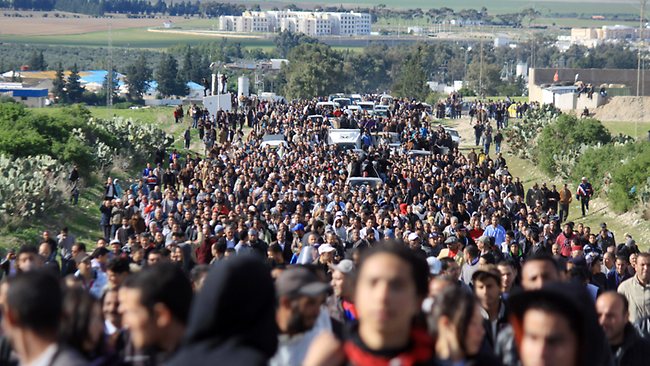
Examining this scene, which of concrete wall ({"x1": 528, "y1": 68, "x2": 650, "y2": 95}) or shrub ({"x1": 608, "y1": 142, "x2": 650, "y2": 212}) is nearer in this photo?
shrub ({"x1": 608, "y1": 142, "x2": 650, "y2": 212})

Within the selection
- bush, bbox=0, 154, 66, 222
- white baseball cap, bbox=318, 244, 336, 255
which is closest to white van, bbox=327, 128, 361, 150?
bush, bbox=0, 154, 66, 222

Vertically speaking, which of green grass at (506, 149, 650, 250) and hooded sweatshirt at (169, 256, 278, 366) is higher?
hooded sweatshirt at (169, 256, 278, 366)

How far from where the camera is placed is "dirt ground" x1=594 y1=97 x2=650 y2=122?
74.4 m

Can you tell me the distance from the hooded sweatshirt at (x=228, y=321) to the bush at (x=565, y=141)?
131 feet

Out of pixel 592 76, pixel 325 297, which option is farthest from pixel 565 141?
pixel 592 76

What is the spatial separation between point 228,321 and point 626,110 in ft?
237

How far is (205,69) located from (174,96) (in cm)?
2412

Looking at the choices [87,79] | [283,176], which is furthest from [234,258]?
[87,79]

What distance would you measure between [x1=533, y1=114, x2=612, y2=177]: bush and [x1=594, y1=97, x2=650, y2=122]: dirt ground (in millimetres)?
23830

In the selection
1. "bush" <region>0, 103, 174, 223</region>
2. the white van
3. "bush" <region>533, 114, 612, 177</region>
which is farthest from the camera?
"bush" <region>533, 114, 612, 177</region>

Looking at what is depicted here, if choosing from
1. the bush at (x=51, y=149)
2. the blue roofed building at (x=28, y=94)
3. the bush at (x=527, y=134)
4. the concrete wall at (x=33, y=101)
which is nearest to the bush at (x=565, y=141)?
the bush at (x=527, y=134)

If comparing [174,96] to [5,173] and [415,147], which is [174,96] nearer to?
[415,147]

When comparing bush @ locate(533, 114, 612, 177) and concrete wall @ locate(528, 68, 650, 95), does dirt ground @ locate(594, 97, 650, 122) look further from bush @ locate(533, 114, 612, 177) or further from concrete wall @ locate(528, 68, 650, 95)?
concrete wall @ locate(528, 68, 650, 95)

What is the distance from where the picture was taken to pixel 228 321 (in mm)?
5141
